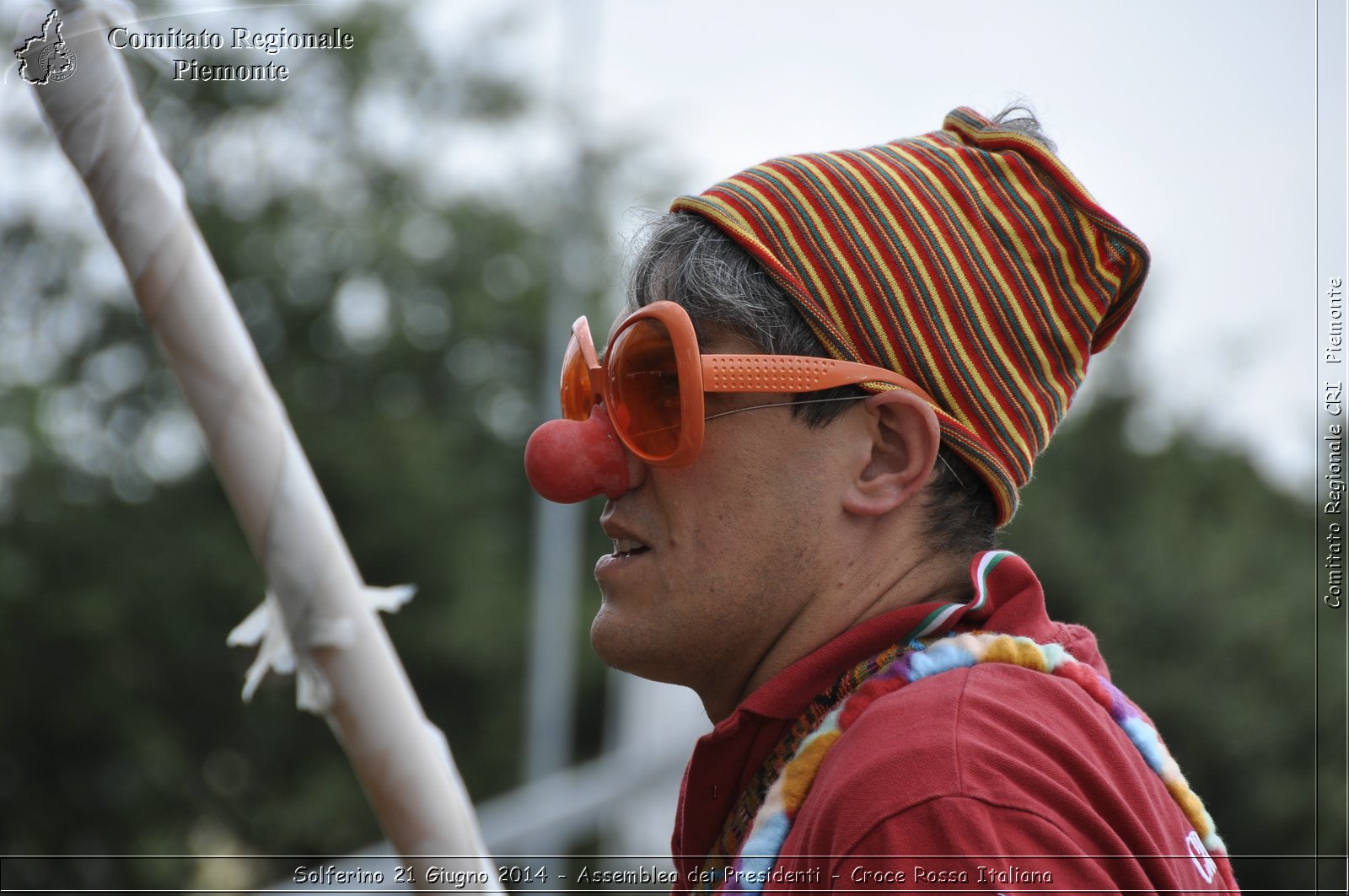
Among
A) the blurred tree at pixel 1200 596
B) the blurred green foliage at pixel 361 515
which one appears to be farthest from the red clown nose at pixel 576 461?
the blurred tree at pixel 1200 596

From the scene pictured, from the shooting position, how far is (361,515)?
15727 mm

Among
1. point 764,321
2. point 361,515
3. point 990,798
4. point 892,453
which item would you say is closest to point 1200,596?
point 361,515

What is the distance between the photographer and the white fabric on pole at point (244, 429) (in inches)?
54.7

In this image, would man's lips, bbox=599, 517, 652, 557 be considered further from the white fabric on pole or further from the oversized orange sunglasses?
the white fabric on pole

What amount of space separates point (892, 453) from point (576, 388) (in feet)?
1.83

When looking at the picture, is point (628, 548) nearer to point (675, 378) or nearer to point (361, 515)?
point (675, 378)

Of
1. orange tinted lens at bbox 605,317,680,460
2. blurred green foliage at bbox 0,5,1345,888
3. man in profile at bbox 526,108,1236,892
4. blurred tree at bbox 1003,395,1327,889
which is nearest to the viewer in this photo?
man in profile at bbox 526,108,1236,892

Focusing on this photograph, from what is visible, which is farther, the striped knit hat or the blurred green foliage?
the blurred green foliage

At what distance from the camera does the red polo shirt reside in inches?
47.2

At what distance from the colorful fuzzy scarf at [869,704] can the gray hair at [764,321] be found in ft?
1.02

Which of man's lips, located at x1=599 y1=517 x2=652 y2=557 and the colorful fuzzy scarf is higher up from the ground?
man's lips, located at x1=599 y1=517 x2=652 y2=557

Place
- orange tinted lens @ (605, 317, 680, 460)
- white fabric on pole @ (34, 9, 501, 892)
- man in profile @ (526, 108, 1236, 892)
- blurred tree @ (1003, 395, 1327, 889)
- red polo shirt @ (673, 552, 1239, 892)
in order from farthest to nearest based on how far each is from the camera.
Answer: blurred tree @ (1003, 395, 1327, 889) < orange tinted lens @ (605, 317, 680, 460) < man in profile @ (526, 108, 1236, 892) < white fabric on pole @ (34, 9, 501, 892) < red polo shirt @ (673, 552, 1239, 892)

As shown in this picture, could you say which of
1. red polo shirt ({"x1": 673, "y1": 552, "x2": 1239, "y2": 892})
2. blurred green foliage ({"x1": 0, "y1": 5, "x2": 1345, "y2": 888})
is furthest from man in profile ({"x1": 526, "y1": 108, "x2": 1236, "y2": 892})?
blurred green foliage ({"x1": 0, "y1": 5, "x2": 1345, "y2": 888})

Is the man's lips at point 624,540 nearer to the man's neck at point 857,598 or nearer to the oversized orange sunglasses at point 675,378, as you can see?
the oversized orange sunglasses at point 675,378
